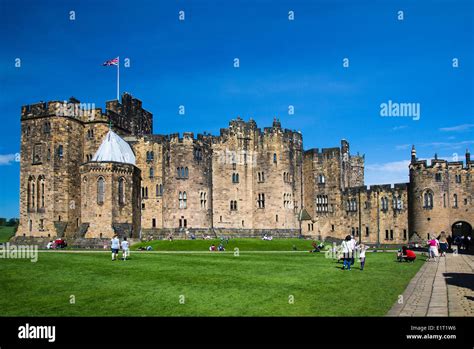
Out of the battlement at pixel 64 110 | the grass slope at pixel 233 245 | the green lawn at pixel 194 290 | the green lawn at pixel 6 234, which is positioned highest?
the battlement at pixel 64 110

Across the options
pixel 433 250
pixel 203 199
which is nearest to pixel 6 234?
pixel 203 199

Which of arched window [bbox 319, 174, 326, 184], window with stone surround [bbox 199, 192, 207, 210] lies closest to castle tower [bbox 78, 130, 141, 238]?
window with stone surround [bbox 199, 192, 207, 210]

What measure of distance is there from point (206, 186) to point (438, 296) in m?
52.1

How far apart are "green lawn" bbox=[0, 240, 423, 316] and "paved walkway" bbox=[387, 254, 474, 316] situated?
0.53 m

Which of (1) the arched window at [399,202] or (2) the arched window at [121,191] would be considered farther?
(1) the arched window at [399,202]

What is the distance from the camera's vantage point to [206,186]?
225ft

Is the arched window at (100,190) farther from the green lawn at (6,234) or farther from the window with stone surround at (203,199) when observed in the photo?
the green lawn at (6,234)

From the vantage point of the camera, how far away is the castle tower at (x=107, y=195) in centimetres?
5919

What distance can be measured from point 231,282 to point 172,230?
4644 cm

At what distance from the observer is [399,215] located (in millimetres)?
66812

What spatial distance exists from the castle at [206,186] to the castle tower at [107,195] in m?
0.13

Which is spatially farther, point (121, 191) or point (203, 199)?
point (203, 199)

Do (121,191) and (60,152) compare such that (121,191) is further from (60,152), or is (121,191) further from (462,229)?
(462,229)

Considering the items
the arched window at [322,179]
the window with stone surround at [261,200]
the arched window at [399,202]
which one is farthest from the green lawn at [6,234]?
the arched window at [399,202]
